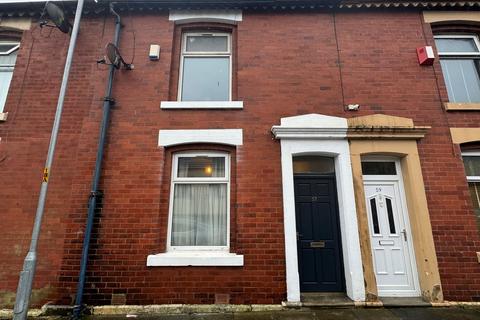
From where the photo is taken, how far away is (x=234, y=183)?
550 centimetres

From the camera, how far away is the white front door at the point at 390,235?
525 centimetres

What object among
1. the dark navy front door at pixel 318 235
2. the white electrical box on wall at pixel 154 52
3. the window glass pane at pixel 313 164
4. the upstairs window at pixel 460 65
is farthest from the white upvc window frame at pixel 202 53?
the upstairs window at pixel 460 65

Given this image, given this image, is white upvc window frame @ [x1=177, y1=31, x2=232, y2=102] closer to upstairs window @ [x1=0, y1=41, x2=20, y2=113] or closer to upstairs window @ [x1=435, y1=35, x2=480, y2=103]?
upstairs window @ [x1=0, y1=41, x2=20, y2=113]

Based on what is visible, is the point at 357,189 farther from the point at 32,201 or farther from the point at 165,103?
the point at 32,201

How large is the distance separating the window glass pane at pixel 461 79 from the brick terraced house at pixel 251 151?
0.13 ft

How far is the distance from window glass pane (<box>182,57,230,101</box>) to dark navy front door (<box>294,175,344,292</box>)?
2599mm

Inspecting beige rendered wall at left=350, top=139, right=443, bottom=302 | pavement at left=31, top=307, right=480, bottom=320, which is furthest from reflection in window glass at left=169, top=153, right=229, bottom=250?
beige rendered wall at left=350, top=139, right=443, bottom=302

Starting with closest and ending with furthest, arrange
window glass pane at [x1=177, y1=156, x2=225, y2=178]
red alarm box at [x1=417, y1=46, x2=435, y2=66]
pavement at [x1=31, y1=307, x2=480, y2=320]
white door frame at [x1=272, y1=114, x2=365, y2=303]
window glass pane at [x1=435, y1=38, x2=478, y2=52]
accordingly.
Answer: pavement at [x1=31, y1=307, x2=480, y2=320] → white door frame at [x1=272, y1=114, x2=365, y2=303] → window glass pane at [x1=177, y1=156, x2=225, y2=178] → red alarm box at [x1=417, y1=46, x2=435, y2=66] → window glass pane at [x1=435, y1=38, x2=478, y2=52]

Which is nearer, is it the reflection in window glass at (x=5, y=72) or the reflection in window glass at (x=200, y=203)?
the reflection in window glass at (x=200, y=203)

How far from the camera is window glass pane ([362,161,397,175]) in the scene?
18.9ft

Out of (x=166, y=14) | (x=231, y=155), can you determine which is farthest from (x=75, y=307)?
(x=166, y=14)

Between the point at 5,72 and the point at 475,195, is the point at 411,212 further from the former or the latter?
the point at 5,72

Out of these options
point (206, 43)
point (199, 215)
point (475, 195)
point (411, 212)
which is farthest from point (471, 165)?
point (206, 43)

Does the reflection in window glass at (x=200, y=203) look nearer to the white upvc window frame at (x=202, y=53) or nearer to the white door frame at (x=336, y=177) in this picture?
the white door frame at (x=336, y=177)
